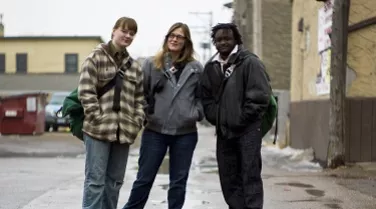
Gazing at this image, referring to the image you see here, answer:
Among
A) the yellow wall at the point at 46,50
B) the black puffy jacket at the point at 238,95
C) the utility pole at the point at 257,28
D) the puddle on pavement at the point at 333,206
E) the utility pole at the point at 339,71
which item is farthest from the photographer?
the yellow wall at the point at 46,50

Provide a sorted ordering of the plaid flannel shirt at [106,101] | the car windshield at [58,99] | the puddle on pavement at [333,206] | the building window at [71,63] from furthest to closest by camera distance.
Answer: the building window at [71,63] → the car windshield at [58,99] → the puddle on pavement at [333,206] → the plaid flannel shirt at [106,101]

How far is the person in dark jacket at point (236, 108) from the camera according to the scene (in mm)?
4797

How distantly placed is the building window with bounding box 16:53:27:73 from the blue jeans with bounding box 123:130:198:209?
36.4 metres

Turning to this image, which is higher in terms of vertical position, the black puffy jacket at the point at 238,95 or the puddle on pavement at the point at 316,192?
the black puffy jacket at the point at 238,95

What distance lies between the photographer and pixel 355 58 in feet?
32.8

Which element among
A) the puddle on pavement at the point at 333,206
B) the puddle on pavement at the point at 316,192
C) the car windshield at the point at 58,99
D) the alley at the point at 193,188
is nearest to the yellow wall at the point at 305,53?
the alley at the point at 193,188

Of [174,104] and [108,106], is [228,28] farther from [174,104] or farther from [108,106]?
[108,106]

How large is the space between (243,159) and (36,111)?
16132 mm

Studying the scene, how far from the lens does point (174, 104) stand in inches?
194

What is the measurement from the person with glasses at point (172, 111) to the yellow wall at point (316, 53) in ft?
18.9

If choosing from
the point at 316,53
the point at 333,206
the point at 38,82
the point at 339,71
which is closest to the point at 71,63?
the point at 38,82

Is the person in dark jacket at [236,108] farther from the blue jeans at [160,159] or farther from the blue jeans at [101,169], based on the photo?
the blue jeans at [101,169]

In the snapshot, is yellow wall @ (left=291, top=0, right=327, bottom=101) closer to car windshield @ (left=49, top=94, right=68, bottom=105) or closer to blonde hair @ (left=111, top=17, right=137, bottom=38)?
blonde hair @ (left=111, top=17, right=137, bottom=38)

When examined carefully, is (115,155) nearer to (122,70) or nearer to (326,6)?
(122,70)
